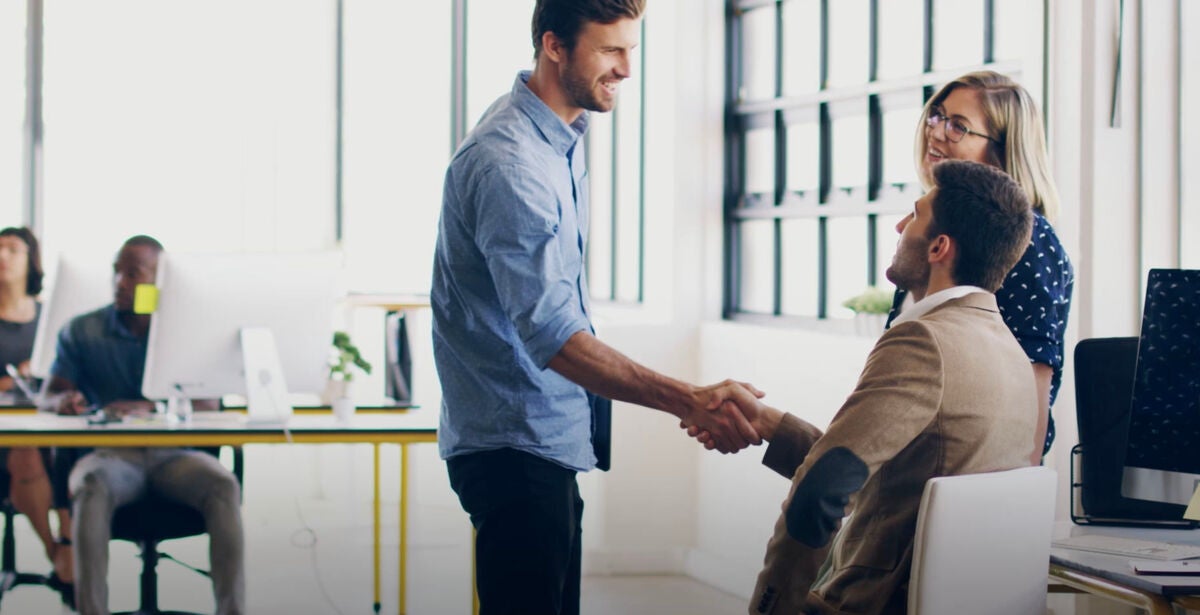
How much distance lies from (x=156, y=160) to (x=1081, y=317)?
4.84 m

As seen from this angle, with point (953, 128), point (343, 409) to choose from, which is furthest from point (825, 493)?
point (343, 409)

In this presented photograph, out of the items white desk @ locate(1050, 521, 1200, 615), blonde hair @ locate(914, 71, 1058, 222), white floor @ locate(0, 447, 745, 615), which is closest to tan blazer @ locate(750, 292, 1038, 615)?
white desk @ locate(1050, 521, 1200, 615)

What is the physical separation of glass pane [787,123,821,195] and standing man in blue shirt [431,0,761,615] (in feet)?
8.48

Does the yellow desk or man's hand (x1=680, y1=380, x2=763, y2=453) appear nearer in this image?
man's hand (x1=680, y1=380, x2=763, y2=453)

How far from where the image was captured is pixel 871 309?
3783mm

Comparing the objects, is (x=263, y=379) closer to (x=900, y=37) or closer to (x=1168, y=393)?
(x=900, y=37)

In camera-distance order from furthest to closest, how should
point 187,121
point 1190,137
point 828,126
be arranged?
point 187,121
point 828,126
point 1190,137

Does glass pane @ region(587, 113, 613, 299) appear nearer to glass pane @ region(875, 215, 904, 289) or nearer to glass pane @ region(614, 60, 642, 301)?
glass pane @ region(614, 60, 642, 301)

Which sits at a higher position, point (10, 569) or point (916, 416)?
point (916, 416)

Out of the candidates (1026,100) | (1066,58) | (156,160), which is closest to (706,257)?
(1066,58)

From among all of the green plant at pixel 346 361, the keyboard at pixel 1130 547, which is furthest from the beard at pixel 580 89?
the green plant at pixel 346 361

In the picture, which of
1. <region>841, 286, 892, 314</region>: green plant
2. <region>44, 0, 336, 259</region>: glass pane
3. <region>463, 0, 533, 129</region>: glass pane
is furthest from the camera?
<region>463, 0, 533, 129</region>: glass pane

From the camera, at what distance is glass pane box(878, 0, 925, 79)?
400 cm

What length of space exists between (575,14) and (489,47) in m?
4.75
